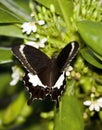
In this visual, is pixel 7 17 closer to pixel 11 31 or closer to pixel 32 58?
pixel 11 31

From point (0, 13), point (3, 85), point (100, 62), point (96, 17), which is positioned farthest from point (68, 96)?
point (3, 85)

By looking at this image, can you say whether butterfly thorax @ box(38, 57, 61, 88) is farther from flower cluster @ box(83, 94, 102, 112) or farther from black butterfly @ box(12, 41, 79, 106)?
flower cluster @ box(83, 94, 102, 112)

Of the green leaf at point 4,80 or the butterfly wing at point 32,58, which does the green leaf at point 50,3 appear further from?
the green leaf at point 4,80

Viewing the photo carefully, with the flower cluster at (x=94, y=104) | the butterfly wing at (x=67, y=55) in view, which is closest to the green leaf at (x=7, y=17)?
the butterfly wing at (x=67, y=55)

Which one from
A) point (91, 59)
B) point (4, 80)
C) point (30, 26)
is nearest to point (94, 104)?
point (91, 59)

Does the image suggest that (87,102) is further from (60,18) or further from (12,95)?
(12,95)

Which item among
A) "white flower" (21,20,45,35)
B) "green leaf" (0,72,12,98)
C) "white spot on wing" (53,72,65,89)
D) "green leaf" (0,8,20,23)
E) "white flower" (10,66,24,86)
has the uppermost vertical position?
"green leaf" (0,8,20,23)

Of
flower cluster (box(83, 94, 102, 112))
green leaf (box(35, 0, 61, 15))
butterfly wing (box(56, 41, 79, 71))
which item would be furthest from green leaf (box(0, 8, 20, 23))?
flower cluster (box(83, 94, 102, 112))
